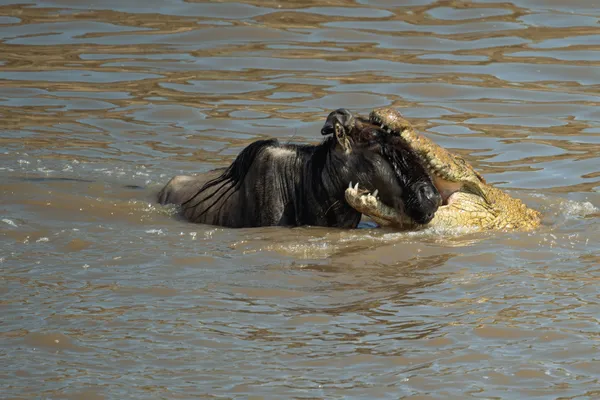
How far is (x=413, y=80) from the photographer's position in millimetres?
13375

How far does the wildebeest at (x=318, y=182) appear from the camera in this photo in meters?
7.80

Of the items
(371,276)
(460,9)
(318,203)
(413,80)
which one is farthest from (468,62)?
(371,276)

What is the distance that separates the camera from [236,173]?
8398mm

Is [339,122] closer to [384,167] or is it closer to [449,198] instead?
[384,167]

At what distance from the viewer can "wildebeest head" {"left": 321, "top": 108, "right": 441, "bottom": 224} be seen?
25.5 ft

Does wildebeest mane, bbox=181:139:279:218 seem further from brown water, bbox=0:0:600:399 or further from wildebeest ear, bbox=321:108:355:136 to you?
wildebeest ear, bbox=321:108:355:136

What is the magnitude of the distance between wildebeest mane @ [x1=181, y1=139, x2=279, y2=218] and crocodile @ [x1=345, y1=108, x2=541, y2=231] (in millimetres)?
847

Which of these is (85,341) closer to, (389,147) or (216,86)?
(389,147)

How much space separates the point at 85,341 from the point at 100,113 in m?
6.64

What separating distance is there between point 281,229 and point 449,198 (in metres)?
1.17

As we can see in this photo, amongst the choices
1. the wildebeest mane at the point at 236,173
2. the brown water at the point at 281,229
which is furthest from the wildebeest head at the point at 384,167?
the wildebeest mane at the point at 236,173

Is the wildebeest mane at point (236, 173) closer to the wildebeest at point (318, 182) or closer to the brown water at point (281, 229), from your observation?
the wildebeest at point (318, 182)

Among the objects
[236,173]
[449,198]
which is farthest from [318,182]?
[449,198]

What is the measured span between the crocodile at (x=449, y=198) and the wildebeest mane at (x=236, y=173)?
847 mm
